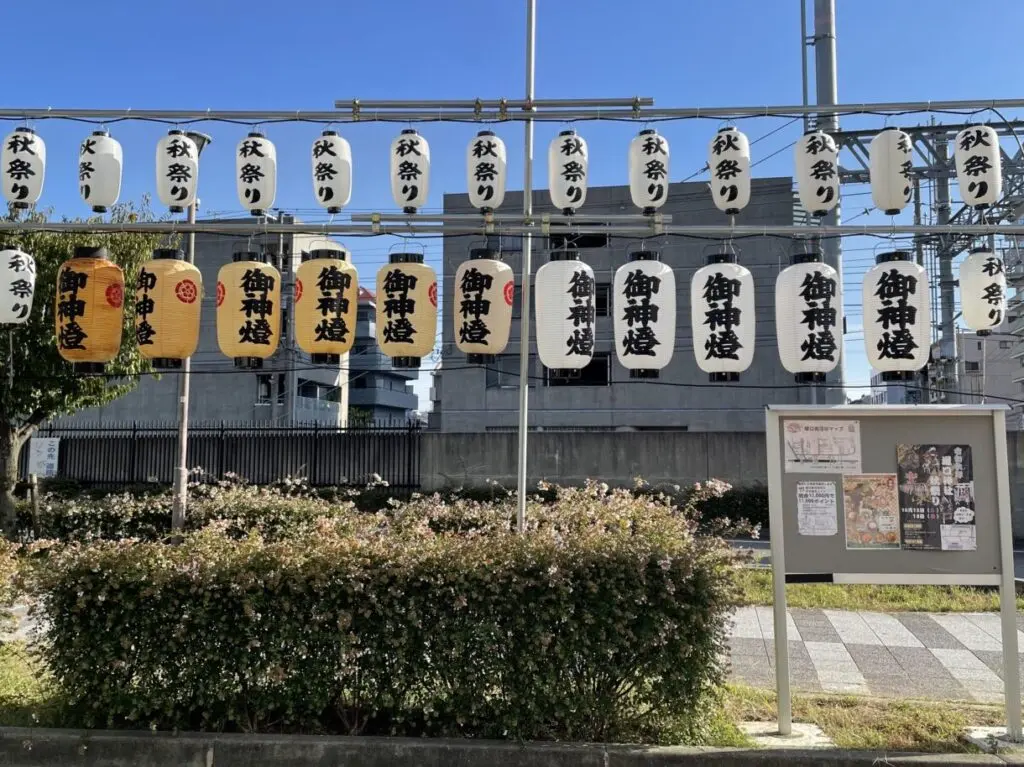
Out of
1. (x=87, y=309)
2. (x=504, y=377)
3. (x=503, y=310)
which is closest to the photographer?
(x=87, y=309)

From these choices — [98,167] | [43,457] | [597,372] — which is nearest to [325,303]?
[98,167]

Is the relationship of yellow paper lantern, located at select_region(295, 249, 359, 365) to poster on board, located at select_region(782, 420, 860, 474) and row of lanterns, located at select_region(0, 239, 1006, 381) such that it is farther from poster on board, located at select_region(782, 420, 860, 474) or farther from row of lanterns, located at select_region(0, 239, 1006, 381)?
poster on board, located at select_region(782, 420, 860, 474)

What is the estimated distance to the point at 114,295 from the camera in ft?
26.0

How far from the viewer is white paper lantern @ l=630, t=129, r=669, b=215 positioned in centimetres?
783

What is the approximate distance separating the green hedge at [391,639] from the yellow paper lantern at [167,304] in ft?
11.3

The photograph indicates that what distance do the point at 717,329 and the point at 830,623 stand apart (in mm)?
4090

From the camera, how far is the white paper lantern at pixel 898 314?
745cm

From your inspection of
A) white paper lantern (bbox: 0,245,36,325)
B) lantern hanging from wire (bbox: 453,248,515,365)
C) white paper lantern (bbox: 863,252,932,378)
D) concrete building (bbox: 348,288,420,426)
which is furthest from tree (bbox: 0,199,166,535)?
concrete building (bbox: 348,288,420,426)

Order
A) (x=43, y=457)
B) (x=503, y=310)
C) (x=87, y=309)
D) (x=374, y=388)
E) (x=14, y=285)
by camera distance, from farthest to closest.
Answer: (x=374, y=388) < (x=43, y=457) < (x=14, y=285) < (x=503, y=310) < (x=87, y=309)

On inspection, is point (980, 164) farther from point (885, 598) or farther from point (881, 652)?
point (885, 598)

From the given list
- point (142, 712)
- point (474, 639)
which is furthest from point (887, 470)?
point (142, 712)

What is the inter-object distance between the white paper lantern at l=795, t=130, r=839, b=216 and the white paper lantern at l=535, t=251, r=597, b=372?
2522mm

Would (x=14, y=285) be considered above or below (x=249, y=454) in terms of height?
Result: above

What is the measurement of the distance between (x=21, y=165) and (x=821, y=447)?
28.6 ft
